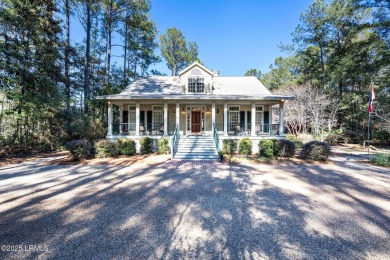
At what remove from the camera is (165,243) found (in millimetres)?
2680

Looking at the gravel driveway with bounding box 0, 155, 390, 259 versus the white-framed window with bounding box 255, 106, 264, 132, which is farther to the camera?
the white-framed window with bounding box 255, 106, 264, 132

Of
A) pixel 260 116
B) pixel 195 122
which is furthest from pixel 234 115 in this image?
pixel 195 122

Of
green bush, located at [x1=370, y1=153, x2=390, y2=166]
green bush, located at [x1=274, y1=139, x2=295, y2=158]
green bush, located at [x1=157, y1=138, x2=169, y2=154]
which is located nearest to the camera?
green bush, located at [x1=370, y1=153, x2=390, y2=166]

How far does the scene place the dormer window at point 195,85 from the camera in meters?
13.8

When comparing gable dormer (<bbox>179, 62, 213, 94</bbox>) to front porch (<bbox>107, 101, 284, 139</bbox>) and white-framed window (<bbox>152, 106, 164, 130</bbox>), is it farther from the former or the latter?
white-framed window (<bbox>152, 106, 164, 130</bbox>)

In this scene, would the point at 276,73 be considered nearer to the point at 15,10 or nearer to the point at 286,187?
the point at 286,187

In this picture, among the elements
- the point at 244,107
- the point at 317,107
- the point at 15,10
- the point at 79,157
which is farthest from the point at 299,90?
the point at 15,10

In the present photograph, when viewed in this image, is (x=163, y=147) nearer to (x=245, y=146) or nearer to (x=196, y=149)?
(x=196, y=149)

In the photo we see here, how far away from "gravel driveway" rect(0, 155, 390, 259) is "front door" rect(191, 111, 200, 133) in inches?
310

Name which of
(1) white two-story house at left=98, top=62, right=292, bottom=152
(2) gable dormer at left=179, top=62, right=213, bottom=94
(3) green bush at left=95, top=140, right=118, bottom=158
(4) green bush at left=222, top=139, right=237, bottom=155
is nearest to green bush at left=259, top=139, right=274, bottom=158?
(4) green bush at left=222, top=139, right=237, bottom=155

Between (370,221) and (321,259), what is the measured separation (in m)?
2.00

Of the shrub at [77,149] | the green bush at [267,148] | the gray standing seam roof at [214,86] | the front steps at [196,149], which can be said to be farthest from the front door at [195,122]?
the shrub at [77,149]

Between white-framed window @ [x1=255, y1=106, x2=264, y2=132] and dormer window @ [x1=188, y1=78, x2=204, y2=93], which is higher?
dormer window @ [x1=188, y1=78, x2=204, y2=93]

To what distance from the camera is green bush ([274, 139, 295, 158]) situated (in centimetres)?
945
